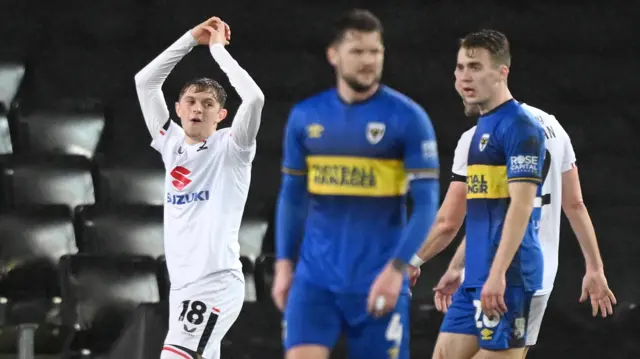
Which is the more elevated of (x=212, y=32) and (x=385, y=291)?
(x=212, y=32)

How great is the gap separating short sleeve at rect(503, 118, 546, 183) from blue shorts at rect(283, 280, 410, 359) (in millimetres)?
758

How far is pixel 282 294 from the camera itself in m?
4.43

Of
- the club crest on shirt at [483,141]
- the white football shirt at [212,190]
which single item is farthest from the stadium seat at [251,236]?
the club crest on shirt at [483,141]

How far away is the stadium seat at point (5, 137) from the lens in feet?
28.6

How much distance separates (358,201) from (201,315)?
167cm

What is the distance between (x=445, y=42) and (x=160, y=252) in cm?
291

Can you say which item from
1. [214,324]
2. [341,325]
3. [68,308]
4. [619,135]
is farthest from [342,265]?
[619,135]

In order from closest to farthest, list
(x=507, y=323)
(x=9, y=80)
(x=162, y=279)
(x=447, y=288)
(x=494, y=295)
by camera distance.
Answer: (x=494, y=295) < (x=507, y=323) < (x=447, y=288) < (x=162, y=279) < (x=9, y=80)

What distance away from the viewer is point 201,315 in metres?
5.78

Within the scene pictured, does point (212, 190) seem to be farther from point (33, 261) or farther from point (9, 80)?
point (9, 80)

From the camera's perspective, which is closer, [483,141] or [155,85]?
[483,141]

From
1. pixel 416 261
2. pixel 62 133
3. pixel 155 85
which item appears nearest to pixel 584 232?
pixel 416 261

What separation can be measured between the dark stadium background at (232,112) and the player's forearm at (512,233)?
2.06 m

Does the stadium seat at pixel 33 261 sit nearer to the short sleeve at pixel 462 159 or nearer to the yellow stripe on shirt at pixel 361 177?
the short sleeve at pixel 462 159
